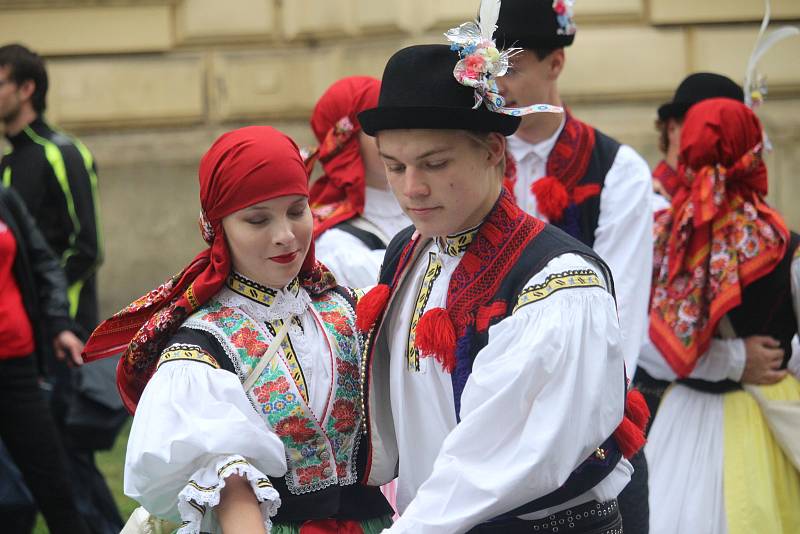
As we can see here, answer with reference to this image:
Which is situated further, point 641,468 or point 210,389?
point 641,468

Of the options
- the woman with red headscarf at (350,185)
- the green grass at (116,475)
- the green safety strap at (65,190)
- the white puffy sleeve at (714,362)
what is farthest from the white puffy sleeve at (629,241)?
the green grass at (116,475)

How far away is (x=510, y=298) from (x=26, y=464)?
3.26 m

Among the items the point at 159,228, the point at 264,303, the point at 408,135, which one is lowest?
the point at 159,228

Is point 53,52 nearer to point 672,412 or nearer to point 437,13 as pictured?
point 437,13

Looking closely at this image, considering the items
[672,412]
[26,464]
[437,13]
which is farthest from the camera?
[437,13]

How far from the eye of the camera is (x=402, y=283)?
322cm

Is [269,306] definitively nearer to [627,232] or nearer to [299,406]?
[299,406]

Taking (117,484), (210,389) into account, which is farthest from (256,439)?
(117,484)

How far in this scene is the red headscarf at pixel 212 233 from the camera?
3.19m

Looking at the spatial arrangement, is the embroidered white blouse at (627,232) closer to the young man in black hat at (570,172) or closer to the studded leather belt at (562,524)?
the young man in black hat at (570,172)

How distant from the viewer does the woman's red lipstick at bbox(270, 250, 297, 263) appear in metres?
3.24

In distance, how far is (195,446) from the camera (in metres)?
2.90

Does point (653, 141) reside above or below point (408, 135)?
below

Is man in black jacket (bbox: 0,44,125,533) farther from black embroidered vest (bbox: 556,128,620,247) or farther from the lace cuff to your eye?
the lace cuff
